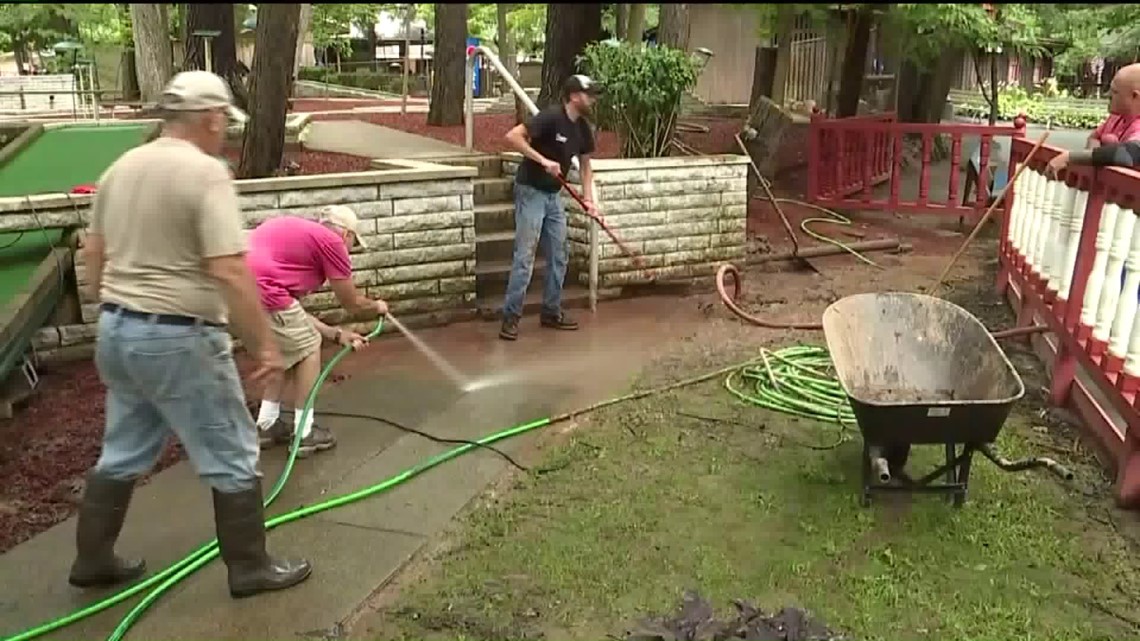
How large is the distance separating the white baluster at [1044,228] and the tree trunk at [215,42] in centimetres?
890

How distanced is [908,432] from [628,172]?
4.38 metres

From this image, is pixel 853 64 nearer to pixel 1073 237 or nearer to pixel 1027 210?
pixel 1027 210

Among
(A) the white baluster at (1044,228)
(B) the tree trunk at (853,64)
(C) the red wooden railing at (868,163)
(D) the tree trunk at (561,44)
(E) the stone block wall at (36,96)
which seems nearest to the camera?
(A) the white baluster at (1044,228)

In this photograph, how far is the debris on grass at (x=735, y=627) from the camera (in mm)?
2961

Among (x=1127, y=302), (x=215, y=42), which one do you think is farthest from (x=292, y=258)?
(x=215, y=42)

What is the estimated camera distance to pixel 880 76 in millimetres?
20203

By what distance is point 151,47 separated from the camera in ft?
52.6

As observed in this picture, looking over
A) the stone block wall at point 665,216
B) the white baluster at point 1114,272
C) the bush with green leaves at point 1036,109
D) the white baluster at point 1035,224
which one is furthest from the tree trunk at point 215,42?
the bush with green leaves at point 1036,109

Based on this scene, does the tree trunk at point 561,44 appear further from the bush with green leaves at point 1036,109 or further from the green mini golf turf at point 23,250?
the bush with green leaves at point 1036,109

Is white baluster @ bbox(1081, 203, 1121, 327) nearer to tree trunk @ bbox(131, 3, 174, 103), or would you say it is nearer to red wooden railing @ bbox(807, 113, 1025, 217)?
red wooden railing @ bbox(807, 113, 1025, 217)

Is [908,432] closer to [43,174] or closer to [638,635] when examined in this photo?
[638,635]

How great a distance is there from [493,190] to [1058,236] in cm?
425

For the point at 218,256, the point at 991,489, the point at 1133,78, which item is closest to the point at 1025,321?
the point at 1133,78

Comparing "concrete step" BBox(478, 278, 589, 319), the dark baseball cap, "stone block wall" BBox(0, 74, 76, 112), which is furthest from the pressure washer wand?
"stone block wall" BBox(0, 74, 76, 112)
